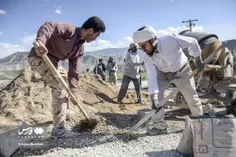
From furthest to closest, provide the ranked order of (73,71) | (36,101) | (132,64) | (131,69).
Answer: (131,69) → (132,64) → (36,101) → (73,71)

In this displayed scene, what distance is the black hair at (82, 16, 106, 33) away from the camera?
3619 millimetres

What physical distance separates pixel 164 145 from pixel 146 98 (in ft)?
17.9

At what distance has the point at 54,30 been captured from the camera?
3.51 m

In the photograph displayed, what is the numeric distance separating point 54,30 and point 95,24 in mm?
565

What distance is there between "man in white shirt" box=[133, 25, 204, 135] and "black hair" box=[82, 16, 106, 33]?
0.52 meters

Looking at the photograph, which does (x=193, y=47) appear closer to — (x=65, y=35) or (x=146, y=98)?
(x=65, y=35)

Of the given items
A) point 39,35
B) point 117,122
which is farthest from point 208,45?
point 39,35

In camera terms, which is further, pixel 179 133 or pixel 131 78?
pixel 131 78

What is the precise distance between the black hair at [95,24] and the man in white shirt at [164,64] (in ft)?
1.70

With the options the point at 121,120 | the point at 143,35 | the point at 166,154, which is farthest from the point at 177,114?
the point at 143,35

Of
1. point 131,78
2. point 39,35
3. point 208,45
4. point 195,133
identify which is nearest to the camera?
point 195,133

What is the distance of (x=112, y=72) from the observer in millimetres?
12047

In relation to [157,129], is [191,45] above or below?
above

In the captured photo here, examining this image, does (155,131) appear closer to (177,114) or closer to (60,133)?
(60,133)
